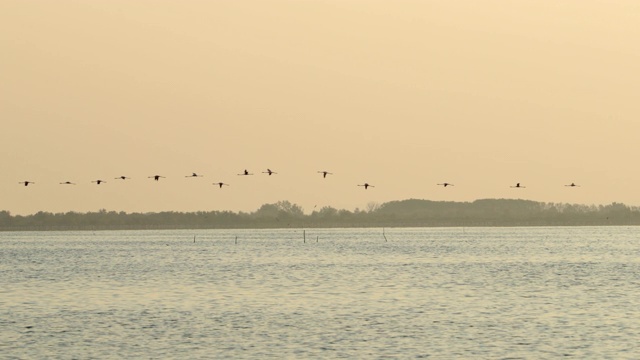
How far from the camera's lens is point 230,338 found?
53.5 metres

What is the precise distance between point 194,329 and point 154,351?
821cm

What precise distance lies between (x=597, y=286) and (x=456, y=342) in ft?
146

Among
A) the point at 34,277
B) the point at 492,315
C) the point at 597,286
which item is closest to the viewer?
the point at 492,315

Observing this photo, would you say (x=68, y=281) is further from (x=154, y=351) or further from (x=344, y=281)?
(x=154, y=351)

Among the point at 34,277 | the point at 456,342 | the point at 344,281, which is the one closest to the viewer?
the point at 456,342

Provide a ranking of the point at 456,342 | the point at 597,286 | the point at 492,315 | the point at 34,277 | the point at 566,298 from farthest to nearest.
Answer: the point at 34,277 < the point at 597,286 < the point at 566,298 < the point at 492,315 < the point at 456,342

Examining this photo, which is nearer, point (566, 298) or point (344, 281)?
point (566, 298)

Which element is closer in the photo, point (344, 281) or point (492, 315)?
point (492, 315)

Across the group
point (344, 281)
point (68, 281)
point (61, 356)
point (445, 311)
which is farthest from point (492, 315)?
→ point (68, 281)

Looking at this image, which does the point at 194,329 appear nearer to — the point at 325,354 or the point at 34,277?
the point at 325,354

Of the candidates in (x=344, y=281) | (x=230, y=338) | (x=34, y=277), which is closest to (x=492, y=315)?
(x=230, y=338)

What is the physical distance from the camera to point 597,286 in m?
92.0

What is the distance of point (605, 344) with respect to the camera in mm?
49875

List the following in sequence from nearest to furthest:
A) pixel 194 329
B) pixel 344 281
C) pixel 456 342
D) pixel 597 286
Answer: pixel 456 342, pixel 194 329, pixel 597 286, pixel 344 281
